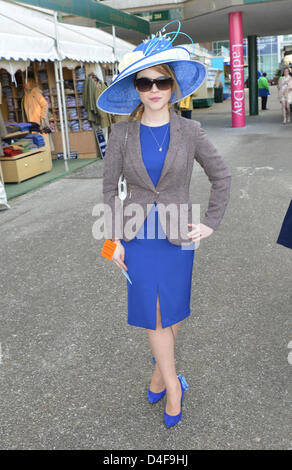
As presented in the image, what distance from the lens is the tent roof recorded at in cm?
841

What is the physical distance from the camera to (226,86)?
A: 42.7 m

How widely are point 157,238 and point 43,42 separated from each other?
27.6 ft

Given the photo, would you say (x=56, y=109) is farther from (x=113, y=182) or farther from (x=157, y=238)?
(x=157, y=238)

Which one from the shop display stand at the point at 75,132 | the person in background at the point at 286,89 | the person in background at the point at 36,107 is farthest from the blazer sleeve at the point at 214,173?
the person in background at the point at 286,89

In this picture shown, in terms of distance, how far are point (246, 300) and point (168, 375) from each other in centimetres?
175

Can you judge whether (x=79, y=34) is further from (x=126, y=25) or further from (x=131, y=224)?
(x=131, y=224)

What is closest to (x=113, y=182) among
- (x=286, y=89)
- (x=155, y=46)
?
(x=155, y=46)

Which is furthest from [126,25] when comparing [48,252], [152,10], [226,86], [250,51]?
[226,86]

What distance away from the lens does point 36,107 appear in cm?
1151

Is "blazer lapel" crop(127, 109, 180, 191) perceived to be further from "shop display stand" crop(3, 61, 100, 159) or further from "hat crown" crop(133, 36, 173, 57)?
"shop display stand" crop(3, 61, 100, 159)

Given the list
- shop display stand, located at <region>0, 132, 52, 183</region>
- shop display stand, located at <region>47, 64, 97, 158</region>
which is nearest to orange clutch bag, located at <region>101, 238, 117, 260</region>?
shop display stand, located at <region>0, 132, 52, 183</region>

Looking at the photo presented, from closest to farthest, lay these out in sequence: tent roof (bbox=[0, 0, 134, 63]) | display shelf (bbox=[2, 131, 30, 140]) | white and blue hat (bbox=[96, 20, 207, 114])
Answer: white and blue hat (bbox=[96, 20, 207, 114]), tent roof (bbox=[0, 0, 134, 63]), display shelf (bbox=[2, 131, 30, 140])

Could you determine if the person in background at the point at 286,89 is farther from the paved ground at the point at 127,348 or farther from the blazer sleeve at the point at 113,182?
the blazer sleeve at the point at 113,182

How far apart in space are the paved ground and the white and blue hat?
168 centimetres
